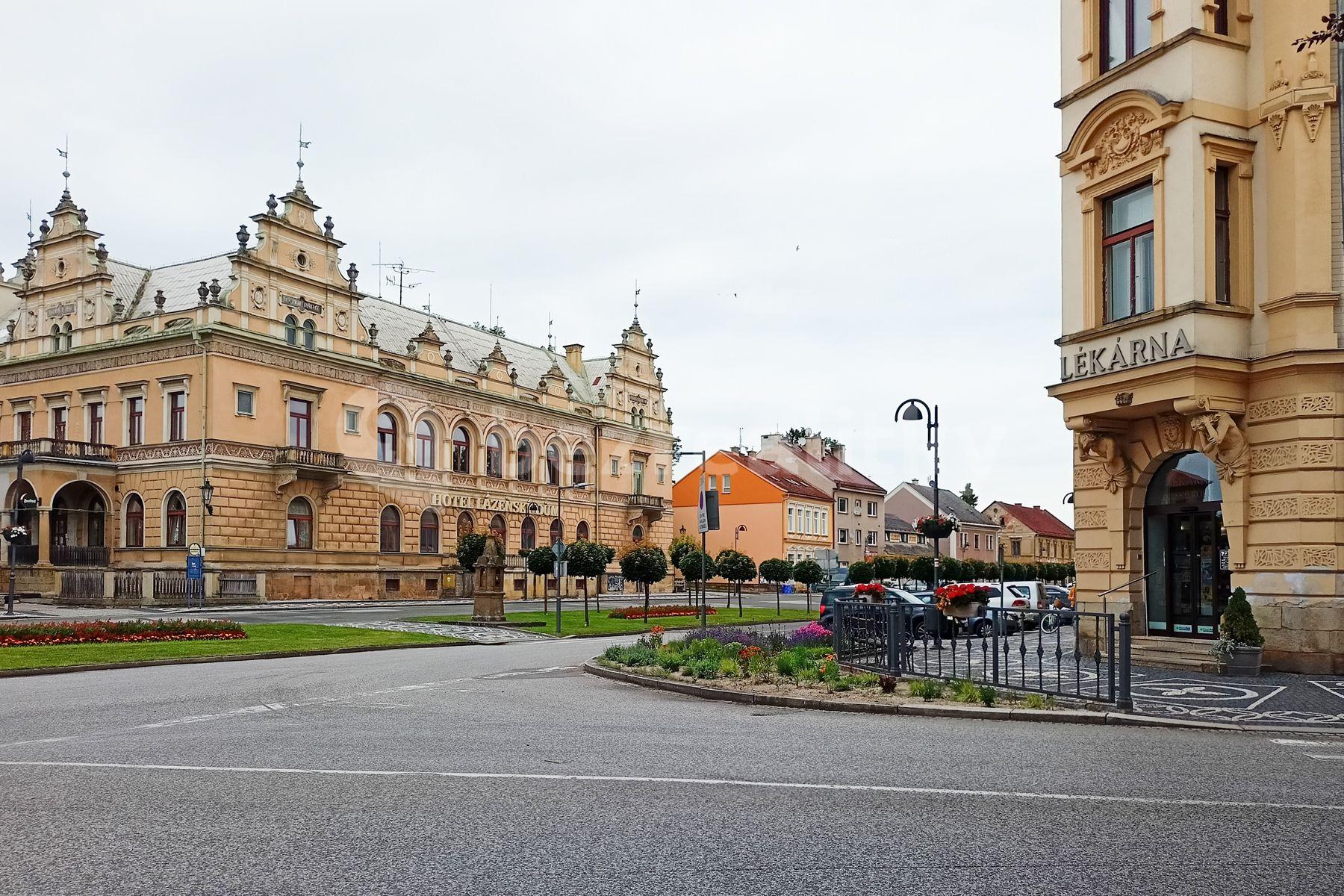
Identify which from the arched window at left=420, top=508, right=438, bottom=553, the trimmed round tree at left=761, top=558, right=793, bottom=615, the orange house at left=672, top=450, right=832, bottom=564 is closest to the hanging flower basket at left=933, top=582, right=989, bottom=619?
the trimmed round tree at left=761, top=558, right=793, bottom=615

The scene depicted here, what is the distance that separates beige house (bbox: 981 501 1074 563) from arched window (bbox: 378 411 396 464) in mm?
72791

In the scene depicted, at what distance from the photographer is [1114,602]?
20922mm

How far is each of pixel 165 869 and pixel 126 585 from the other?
1651 inches

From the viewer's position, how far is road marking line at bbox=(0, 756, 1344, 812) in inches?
319

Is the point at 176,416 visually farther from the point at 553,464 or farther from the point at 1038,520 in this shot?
the point at 1038,520

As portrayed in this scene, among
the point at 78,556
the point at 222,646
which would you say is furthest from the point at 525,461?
the point at 222,646

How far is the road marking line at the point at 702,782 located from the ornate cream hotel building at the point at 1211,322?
446 inches

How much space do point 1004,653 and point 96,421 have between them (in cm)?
4602

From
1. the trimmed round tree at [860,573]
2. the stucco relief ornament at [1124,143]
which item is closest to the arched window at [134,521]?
the trimmed round tree at [860,573]

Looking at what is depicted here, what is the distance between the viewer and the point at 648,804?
7957 mm

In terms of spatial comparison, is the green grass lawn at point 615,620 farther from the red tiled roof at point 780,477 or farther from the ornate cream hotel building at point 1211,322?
the red tiled roof at point 780,477

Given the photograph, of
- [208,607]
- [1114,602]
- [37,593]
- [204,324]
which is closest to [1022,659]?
[1114,602]

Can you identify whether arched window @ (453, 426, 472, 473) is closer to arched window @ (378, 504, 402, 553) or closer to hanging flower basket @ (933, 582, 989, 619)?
arched window @ (378, 504, 402, 553)

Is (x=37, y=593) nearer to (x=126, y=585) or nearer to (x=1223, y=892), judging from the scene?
(x=126, y=585)
